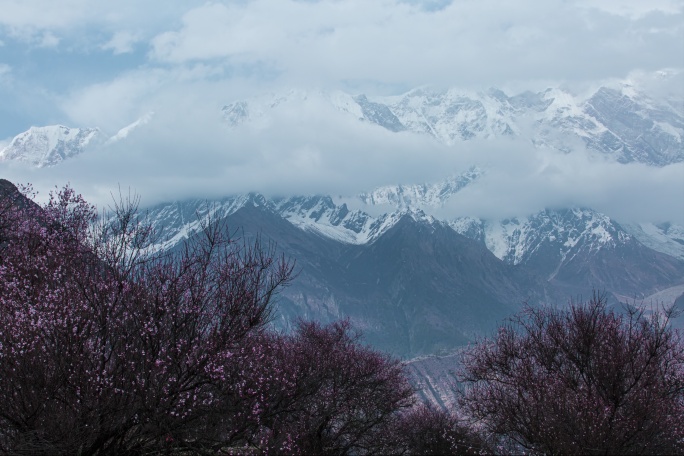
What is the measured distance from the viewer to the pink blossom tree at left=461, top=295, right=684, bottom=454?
28.4 m

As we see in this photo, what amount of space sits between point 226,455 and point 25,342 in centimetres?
1088

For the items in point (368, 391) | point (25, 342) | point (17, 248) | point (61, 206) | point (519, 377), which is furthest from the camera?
point (368, 391)

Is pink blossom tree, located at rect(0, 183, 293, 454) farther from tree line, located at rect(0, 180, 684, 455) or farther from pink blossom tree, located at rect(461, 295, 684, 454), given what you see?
pink blossom tree, located at rect(461, 295, 684, 454)

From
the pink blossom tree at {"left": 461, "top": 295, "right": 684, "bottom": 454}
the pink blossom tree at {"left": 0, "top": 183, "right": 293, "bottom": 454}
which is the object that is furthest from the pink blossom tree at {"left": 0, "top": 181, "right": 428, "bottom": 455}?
the pink blossom tree at {"left": 461, "top": 295, "right": 684, "bottom": 454}

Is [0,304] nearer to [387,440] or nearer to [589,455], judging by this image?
[589,455]

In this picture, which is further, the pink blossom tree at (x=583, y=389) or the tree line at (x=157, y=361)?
the pink blossom tree at (x=583, y=389)

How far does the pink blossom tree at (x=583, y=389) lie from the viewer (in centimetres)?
2839

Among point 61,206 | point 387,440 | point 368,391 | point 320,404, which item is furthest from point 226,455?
point 387,440

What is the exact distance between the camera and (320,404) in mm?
49000

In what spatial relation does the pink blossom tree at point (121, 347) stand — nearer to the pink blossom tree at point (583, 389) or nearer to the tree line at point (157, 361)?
the tree line at point (157, 361)

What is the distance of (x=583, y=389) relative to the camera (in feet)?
114

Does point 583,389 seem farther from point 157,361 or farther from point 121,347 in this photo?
point 121,347

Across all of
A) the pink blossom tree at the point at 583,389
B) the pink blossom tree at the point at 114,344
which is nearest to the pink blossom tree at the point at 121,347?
the pink blossom tree at the point at 114,344

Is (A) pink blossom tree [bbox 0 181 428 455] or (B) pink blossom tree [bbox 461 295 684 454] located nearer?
(A) pink blossom tree [bbox 0 181 428 455]
